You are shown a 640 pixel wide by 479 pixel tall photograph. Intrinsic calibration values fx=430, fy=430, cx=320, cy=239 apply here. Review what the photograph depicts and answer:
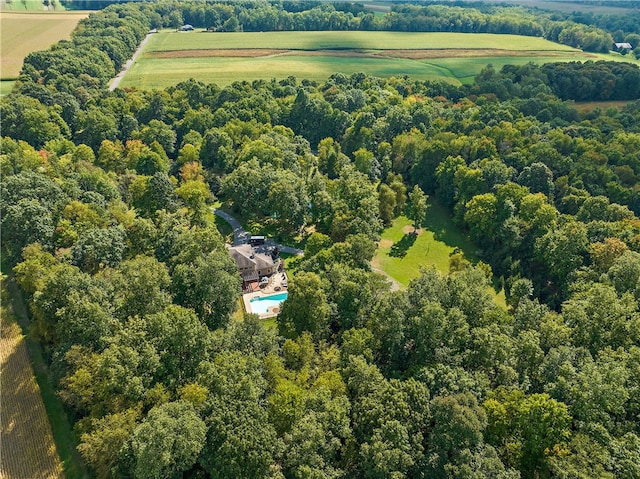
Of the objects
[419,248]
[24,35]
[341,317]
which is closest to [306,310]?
[341,317]

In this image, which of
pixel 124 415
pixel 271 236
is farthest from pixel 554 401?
pixel 271 236

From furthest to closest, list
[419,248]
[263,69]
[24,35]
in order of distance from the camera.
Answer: [24,35] < [263,69] < [419,248]

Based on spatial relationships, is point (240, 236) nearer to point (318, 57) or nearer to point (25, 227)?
point (25, 227)

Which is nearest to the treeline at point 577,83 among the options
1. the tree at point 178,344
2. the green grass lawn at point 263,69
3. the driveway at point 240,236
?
the green grass lawn at point 263,69

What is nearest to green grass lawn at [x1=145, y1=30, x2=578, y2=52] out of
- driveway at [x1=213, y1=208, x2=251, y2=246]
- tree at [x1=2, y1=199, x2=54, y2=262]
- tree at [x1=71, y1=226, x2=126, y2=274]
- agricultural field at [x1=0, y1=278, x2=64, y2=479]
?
driveway at [x1=213, y1=208, x2=251, y2=246]

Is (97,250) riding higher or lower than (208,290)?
higher
